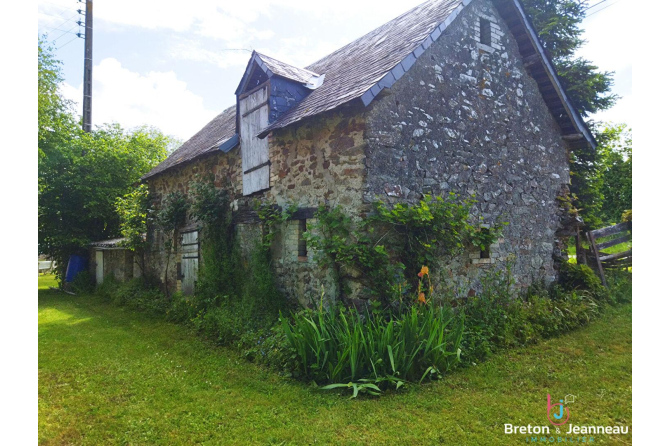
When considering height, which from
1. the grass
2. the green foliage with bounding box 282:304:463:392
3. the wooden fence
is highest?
the wooden fence

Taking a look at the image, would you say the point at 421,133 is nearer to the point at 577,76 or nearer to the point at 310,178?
the point at 310,178

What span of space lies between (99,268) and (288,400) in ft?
41.1

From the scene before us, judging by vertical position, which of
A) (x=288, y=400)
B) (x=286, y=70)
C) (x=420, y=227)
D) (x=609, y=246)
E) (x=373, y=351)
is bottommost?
(x=288, y=400)

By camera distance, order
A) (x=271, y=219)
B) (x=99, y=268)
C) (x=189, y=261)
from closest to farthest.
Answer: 1. (x=271, y=219)
2. (x=189, y=261)
3. (x=99, y=268)

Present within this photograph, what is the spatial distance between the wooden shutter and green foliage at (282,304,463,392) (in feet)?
12.3

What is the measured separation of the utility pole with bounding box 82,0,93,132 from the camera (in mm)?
14897

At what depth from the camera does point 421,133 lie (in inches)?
282

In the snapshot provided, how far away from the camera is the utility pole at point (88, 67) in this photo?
1490 centimetres

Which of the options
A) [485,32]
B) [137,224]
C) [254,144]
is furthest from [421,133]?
[137,224]

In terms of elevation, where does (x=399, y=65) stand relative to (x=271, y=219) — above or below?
above

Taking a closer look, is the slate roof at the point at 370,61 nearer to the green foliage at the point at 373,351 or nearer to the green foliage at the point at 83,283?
the green foliage at the point at 373,351

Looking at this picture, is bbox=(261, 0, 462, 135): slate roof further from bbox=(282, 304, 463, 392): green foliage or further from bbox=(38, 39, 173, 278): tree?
bbox=(38, 39, 173, 278): tree
